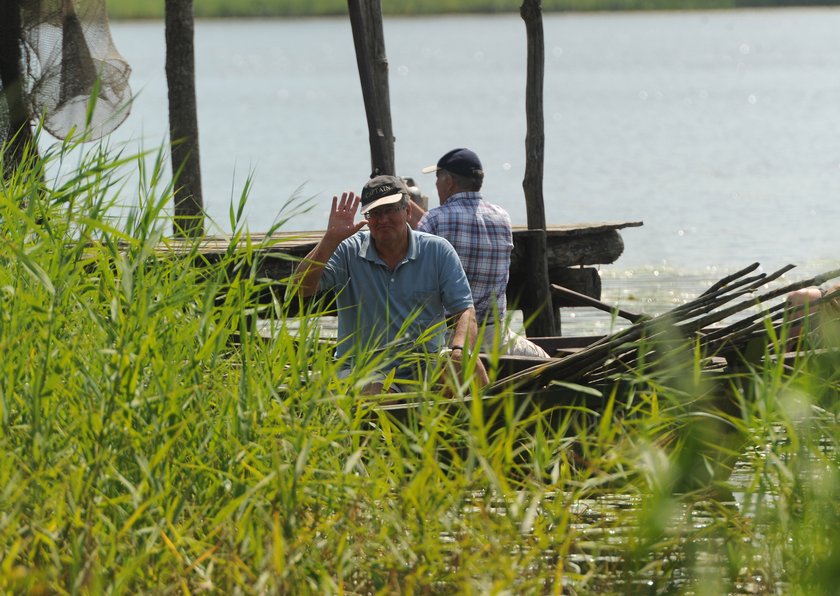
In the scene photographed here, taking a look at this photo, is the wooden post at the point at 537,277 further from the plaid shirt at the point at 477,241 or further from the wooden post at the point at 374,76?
the plaid shirt at the point at 477,241

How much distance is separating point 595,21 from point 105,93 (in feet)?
333

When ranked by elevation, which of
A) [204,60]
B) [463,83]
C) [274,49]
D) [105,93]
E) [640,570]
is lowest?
[640,570]

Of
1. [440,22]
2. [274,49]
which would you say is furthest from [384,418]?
[440,22]

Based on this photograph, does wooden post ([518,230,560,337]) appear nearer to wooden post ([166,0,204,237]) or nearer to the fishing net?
the fishing net

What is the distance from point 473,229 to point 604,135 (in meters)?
24.3

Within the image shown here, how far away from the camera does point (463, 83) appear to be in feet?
157

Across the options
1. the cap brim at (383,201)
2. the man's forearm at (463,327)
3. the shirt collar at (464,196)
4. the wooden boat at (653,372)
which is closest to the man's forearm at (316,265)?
the cap brim at (383,201)

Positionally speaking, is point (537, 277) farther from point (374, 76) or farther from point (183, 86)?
point (183, 86)

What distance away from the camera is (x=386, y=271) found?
5.94 metres

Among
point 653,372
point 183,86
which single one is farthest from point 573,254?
point 653,372

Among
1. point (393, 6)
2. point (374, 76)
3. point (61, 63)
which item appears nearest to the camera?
point (61, 63)

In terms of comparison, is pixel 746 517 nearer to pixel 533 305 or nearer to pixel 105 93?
pixel 533 305

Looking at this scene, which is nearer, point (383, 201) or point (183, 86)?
point (383, 201)

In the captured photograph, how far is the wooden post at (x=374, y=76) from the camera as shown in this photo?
8.50 meters
